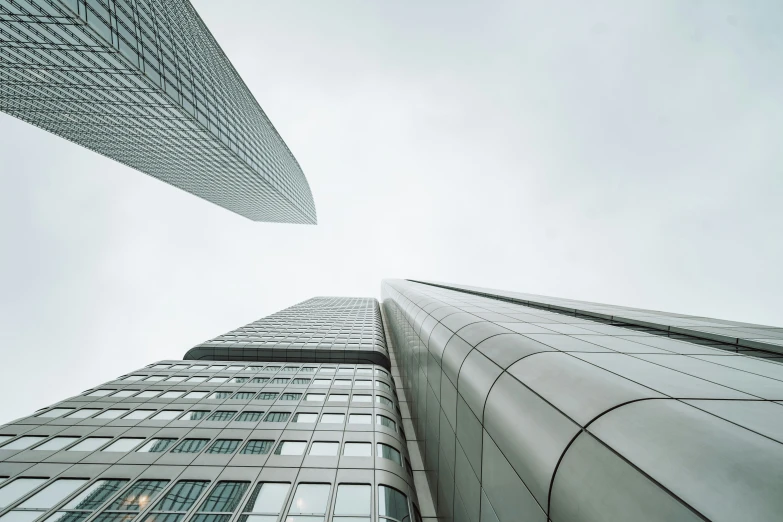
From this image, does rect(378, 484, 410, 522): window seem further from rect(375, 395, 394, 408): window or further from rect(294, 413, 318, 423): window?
rect(375, 395, 394, 408): window

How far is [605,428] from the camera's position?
521cm

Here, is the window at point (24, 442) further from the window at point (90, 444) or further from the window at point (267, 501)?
the window at point (267, 501)

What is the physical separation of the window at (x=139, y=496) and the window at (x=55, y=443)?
19.2 ft

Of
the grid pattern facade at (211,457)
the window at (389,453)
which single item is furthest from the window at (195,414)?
the window at (389,453)

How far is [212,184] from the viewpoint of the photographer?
6994 cm

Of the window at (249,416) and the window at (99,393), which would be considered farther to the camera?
the window at (99,393)

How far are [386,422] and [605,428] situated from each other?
15644 mm

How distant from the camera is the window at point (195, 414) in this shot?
60.5ft

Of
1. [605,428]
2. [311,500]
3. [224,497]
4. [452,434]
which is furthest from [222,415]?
[605,428]

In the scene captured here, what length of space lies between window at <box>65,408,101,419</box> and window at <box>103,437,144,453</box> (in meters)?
4.37

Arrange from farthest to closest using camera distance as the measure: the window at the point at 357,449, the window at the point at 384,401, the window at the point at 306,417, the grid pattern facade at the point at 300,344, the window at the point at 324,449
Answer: the grid pattern facade at the point at 300,344, the window at the point at 384,401, the window at the point at 306,417, the window at the point at 357,449, the window at the point at 324,449

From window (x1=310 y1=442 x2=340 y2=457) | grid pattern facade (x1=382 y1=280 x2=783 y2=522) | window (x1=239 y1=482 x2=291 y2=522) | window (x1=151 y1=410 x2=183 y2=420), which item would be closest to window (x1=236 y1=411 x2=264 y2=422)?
window (x1=151 y1=410 x2=183 y2=420)

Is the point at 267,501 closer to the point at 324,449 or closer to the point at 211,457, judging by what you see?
the point at 324,449

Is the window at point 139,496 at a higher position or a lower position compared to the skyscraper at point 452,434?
lower
